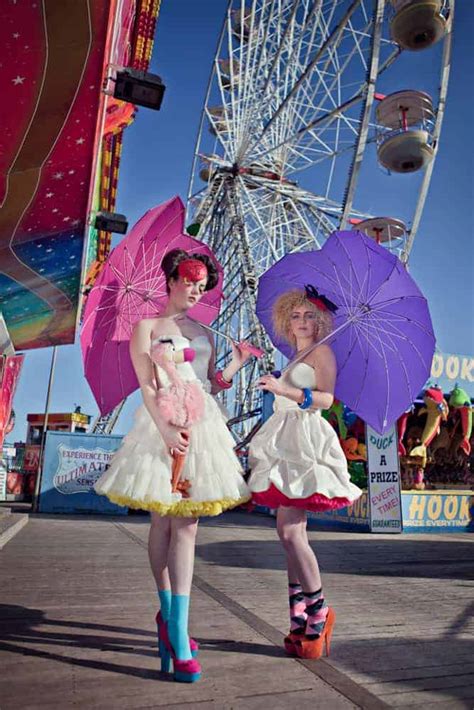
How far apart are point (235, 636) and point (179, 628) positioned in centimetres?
67

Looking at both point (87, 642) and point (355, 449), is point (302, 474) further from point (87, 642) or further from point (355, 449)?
point (355, 449)

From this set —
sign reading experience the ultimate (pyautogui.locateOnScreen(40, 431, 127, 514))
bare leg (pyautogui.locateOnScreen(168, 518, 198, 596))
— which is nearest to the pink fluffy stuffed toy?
bare leg (pyautogui.locateOnScreen(168, 518, 198, 596))

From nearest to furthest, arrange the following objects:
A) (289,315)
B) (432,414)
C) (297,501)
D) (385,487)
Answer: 1. (297,501)
2. (289,315)
3. (385,487)
4. (432,414)

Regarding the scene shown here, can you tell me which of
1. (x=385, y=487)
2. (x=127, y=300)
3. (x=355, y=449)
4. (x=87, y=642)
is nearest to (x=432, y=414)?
(x=355, y=449)

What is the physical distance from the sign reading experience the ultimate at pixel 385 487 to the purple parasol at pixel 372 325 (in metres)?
6.18

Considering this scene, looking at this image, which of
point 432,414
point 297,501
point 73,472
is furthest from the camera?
point 73,472

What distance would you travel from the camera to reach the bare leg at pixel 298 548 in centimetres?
237

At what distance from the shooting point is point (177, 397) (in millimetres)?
2188

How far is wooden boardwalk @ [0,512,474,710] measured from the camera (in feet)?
6.06

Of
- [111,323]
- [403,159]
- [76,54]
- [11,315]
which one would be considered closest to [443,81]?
[403,159]

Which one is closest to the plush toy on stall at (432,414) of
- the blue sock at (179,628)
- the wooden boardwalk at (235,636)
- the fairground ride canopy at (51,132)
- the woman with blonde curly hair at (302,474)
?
the wooden boardwalk at (235,636)

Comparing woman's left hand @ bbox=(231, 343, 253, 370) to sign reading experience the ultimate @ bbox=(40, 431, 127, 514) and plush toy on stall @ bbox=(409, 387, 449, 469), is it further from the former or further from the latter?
sign reading experience the ultimate @ bbox=(40, 431, 127, 514)

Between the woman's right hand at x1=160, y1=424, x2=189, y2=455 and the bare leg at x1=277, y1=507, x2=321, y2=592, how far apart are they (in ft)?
1.91

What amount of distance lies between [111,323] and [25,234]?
358 cm
